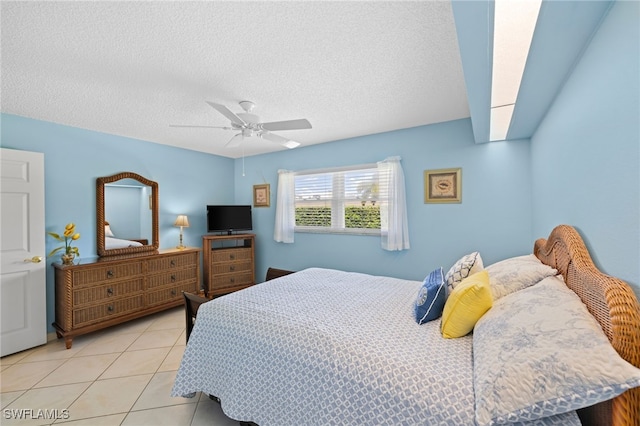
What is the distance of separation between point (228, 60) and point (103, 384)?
270 cm

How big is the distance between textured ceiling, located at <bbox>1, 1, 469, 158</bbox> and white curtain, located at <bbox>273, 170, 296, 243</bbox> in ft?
4.95

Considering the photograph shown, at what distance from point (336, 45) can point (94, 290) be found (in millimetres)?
3437

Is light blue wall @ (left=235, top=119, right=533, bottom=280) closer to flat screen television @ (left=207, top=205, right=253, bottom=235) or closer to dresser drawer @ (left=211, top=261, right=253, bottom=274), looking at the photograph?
dresser drawer @ (left=211, top=261, right=253, bottom=274)

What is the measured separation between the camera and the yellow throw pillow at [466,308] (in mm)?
1358

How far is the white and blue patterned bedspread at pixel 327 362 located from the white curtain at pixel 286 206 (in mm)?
2174

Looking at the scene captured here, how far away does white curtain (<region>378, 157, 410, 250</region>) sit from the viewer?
3.33m

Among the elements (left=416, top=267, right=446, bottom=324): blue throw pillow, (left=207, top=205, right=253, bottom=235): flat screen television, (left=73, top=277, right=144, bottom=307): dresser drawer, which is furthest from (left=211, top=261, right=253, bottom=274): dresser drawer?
(left=416, top=267, right=446, bottom=324): blue throw pillow

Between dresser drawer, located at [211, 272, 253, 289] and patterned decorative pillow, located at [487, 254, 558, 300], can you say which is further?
dresser drawer, located at [211, 272, 253, 289]

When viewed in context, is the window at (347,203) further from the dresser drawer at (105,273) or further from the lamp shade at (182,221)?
the dresser drawer at (105,273)

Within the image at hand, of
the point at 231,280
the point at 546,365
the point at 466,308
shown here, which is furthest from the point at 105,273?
the point at 546,365

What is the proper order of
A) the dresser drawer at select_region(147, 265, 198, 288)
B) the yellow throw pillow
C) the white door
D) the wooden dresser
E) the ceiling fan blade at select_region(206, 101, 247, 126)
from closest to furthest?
1. the yellow throw pillow
2. the ceiling fan blade at select_region(206, 101, 247, 126)
3. the white door
4. the dresser drawer at select_region(147, 265, 198, 288)
5. the wooden dresser

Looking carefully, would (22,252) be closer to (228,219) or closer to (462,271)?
(228,219)

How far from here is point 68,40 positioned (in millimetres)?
1576

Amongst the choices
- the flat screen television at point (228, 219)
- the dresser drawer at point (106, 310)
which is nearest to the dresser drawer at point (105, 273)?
the dresser drawer at point (106, 310)
